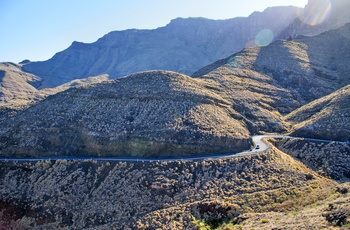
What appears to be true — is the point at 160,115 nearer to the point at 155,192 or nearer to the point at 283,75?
the point at 155,192

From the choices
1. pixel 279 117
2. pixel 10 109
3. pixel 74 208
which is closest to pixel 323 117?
pixel 279 117

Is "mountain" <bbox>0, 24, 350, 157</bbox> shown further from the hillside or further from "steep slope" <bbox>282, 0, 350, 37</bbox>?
"steep slope" <bbox>282, 0, 350, 37</bbox>

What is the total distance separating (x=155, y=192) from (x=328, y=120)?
1223 inches

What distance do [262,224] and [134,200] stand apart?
14490mm

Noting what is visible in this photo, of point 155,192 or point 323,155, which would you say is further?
point 323,155

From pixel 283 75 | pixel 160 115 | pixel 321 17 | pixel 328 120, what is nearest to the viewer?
pixel 328 120

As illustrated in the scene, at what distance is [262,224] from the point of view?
25484 mm

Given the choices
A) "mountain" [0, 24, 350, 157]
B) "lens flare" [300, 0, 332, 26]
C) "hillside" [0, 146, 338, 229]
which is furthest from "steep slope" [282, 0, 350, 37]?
"hillside" [0, 146, 338, 229]

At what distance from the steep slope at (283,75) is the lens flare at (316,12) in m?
40.4

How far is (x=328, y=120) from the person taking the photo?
47812 millimetres

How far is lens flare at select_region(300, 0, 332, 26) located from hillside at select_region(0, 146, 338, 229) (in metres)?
125

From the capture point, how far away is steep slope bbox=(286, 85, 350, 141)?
146 ft

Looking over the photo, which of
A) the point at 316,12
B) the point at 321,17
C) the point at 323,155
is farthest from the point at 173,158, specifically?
the point at 316,12

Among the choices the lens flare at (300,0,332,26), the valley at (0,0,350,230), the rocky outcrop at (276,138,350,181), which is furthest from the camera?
→ the lens flare at (300,0,332,26)
